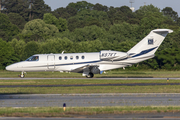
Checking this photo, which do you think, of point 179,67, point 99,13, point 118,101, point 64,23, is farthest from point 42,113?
point 99,13

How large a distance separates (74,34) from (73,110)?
7740 cm

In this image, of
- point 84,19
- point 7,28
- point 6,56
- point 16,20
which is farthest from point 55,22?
point 6,56

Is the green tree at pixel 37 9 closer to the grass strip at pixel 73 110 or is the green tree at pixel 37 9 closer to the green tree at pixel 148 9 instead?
the green tree at pixel 148 9

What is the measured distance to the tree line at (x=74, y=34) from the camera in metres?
58.3

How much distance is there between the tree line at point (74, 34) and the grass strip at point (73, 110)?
35.1 metres

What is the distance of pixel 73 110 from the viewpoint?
50.7ft

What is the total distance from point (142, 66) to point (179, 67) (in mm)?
6677

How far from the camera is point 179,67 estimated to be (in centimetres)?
5125

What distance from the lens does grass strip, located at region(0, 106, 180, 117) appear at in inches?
579

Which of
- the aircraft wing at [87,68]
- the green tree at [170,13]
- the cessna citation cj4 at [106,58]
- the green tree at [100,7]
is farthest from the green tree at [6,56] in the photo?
the green tree at [170,13]

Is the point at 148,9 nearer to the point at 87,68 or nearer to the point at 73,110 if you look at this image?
the point at 87,68

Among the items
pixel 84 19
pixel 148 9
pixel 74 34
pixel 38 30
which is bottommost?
pixel 74 34

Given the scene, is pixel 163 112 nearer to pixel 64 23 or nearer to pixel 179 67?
pixel 179 67

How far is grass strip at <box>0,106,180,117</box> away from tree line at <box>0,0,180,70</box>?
35130 millimetres
